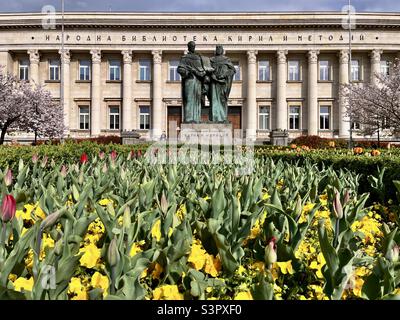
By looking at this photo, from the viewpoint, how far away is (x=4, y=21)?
4366 centimetres

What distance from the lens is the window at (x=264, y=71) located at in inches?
1784

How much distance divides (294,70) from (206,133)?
33.5m

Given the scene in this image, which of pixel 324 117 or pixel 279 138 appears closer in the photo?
pixel 279 138

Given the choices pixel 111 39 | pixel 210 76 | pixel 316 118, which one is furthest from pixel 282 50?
pixel 210 76

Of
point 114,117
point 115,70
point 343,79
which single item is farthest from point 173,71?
point 343,79

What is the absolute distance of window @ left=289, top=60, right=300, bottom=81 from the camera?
1781 inches

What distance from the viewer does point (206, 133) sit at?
577 inches

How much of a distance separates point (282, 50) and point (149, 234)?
44.1m

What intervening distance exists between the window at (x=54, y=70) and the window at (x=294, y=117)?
25.4 metres

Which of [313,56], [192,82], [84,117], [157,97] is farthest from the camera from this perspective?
[84,117]

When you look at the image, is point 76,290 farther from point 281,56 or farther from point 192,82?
point 281,56

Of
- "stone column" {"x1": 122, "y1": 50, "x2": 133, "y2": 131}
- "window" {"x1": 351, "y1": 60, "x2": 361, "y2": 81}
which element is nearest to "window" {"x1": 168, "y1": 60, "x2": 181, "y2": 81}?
"stone column" {"x1": 122, "y1": 50, "x2": 133, "y2": 131}
